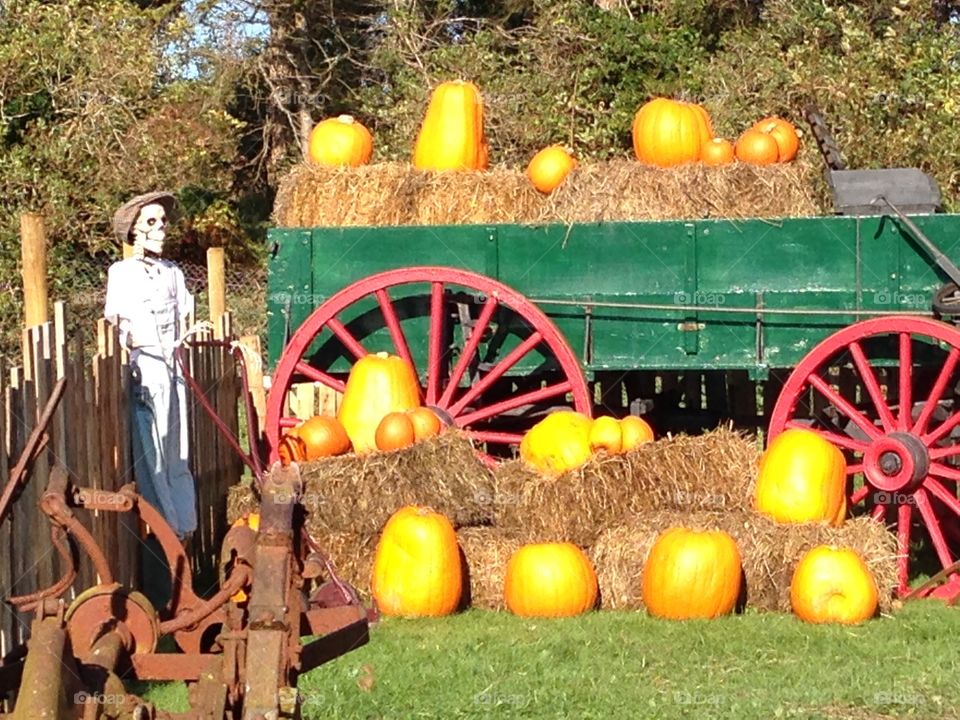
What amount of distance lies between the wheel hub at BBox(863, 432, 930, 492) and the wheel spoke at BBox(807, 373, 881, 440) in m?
0.18

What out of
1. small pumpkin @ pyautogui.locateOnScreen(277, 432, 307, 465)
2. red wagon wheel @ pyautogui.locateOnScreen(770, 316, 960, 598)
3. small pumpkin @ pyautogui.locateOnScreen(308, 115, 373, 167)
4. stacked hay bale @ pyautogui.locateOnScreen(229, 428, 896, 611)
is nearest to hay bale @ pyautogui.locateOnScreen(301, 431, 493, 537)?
stacked hay bale @ pyautogui.locateOnScreen(229, 428, 896, 611)

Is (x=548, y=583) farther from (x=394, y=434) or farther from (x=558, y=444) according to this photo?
(x=394, y=434)

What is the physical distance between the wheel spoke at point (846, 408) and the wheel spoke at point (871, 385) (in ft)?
0.25

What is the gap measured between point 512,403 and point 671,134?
5.68ft

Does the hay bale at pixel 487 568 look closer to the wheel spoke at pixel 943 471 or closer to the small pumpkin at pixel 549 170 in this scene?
the wheel spoke at pixel 943 471

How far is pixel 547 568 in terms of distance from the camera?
802cm

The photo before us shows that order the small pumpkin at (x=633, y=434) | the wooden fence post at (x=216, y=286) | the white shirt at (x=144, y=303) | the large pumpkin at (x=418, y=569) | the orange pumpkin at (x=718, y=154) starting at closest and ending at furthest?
the white shirt at (x=144, y=303), the large pumpkin at (x=418, y=569), the small pumpkin at (x=633, y=434), the orange pumpkin at (x=718, y=154), the wooden fence post at (x=216, y=286)

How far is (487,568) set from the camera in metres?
8.34

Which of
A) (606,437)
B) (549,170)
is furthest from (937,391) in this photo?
(549,170)

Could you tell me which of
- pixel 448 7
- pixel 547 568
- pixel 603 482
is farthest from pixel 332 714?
pixel 448 7

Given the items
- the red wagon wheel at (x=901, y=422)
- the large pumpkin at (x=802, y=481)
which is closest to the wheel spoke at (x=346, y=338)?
the red wagon wheel at (x=901, y=422)

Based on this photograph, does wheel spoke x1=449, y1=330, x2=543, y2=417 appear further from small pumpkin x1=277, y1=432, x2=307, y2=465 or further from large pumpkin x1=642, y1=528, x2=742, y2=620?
large pumpkin x1=642, y1=528, x2=742, y2=620

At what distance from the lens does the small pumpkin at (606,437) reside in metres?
8.66

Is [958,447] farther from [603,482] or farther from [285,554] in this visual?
[285,554]
